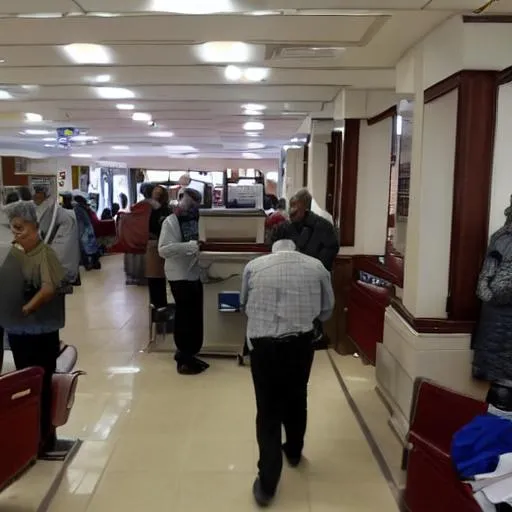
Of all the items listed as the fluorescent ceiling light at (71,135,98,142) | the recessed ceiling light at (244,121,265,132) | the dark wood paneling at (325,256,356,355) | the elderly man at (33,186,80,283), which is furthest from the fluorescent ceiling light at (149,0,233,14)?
the fluorescent ceiling light at (71,135,98,142)

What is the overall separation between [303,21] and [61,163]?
14.5 metres

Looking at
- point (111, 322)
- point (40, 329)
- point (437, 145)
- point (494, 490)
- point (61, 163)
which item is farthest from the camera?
point (61, 163)

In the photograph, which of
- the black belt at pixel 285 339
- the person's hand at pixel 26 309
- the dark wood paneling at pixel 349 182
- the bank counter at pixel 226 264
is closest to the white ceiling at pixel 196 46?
the dark wood paneling at pixel 349 182

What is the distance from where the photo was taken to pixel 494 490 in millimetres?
2021

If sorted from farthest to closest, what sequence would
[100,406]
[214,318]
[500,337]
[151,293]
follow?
[151,293] → [214,318] → [100,406] → [500,337]

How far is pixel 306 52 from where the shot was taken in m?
4.09

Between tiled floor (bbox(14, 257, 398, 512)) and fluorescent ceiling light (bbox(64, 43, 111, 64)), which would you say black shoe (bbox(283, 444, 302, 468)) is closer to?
tiled floor (bbox(14, 257, 398, 512))

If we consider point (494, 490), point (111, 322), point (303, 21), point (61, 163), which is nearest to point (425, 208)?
point (303, 21)

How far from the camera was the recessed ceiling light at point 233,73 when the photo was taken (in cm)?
477

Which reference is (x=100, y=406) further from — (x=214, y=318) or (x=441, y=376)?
(x=441, y=376)

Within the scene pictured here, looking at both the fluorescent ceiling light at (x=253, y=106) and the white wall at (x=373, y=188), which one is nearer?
the white wall at (x=373, y=188)

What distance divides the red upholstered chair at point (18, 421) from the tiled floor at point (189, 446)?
0.38m

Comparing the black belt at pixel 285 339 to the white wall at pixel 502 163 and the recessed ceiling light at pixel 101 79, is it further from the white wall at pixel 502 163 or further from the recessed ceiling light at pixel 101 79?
the recessed ceiling light at pixel 101 79

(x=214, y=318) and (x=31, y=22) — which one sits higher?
(x=31, y=22)
